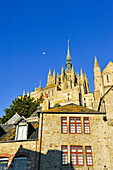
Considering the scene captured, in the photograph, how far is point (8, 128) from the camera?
2002 centimetres

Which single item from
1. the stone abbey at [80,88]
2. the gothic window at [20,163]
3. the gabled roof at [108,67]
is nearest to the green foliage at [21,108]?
the stone abbey at [80,88]

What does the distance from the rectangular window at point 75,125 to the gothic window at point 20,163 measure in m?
4.86

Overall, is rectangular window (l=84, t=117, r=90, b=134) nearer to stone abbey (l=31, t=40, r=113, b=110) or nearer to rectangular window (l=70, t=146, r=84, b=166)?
rectangular window (l=70, t=146, r=84, b=166)

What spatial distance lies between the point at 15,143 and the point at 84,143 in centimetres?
612

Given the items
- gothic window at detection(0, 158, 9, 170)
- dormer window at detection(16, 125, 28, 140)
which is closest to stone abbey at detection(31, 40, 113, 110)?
dormer window at detection(16, 125, 28, 140)

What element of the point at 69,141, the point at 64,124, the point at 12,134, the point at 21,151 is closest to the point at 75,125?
the point at 64,124

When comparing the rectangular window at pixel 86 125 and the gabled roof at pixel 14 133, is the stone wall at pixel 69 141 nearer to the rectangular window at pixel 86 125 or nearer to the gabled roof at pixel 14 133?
the rectangular window at pixel 86 125

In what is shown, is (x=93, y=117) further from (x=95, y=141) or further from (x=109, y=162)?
(x=109, y=162)

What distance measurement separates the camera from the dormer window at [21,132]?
17.0 m

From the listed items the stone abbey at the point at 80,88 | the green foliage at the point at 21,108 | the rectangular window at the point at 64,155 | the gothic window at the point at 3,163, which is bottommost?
the gothic window at the point at 3,163

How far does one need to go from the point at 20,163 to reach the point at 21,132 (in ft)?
9.17

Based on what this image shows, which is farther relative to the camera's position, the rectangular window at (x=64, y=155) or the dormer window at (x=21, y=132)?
the dormer window at (x=21, y=132)

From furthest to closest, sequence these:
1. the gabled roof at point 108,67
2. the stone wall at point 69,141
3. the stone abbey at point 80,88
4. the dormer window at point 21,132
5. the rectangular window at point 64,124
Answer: the gabled roof at point 108,67
the stone abbey at point 80,88
the rectangular window at point 64,124
the dormer window at point 21,132
the stone wall at point 69,141

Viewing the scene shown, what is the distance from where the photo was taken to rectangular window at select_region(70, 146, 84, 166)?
15703mm
